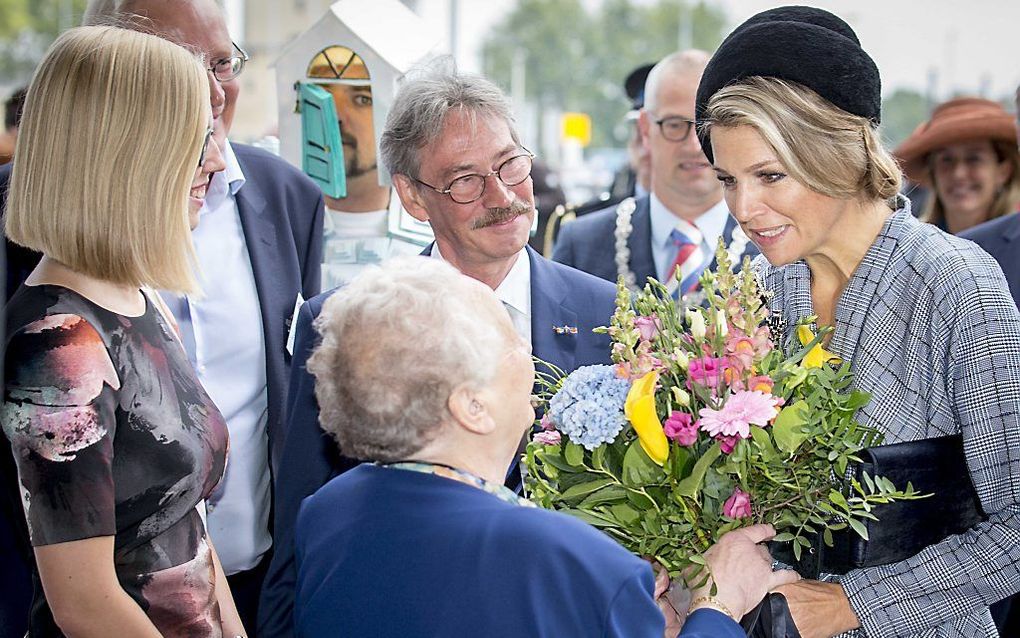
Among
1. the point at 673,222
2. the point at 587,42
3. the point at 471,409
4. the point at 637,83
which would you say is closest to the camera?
the point at 471,409

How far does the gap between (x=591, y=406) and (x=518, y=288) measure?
859 millimetres

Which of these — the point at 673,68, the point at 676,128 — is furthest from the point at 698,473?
the point at 673,68

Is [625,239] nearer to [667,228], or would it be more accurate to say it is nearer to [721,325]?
[667,228]

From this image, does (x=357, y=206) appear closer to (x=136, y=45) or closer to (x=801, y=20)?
(x=136, y=45)

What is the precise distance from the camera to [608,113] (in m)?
68.1

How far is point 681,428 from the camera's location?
1.66m

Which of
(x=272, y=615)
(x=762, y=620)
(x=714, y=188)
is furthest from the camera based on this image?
(x=714, y=188)

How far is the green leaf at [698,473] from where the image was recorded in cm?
164

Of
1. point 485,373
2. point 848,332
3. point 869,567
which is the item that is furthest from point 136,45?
point 869,567

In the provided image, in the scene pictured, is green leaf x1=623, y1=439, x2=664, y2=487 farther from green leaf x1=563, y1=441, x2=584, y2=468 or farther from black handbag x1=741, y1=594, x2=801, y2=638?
black handbag x1=741, y1=594, x2=801, y2=638

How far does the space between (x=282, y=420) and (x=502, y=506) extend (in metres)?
1.36

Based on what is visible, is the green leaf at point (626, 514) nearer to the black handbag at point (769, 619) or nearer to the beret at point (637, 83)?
the black handbag at point (769, 619)

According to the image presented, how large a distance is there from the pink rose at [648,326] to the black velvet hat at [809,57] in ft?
1.76

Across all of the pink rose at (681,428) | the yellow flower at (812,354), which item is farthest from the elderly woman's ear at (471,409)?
the yellow flower at (812,354)
